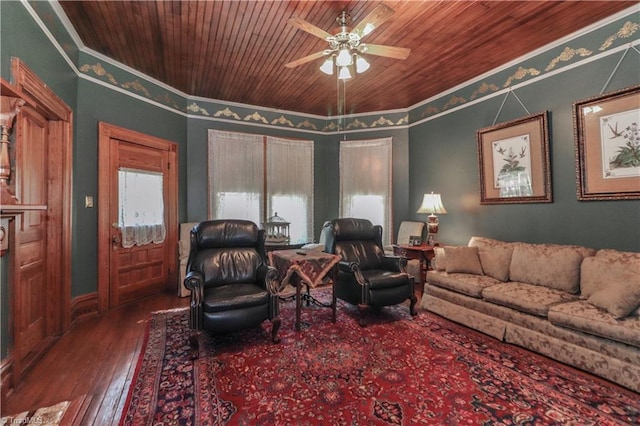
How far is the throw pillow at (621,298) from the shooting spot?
211 centimetres

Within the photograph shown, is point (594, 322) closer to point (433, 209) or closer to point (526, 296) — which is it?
point (526, 296)

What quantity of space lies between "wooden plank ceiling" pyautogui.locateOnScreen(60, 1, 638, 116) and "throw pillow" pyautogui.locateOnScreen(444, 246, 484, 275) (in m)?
2.37

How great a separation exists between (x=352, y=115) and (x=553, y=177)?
Result: 3430 millimetres

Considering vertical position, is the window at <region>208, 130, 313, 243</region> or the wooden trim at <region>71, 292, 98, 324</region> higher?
the window at <region>208, 130, 313, 243</region>

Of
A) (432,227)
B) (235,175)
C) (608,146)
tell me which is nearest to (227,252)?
(235,175)

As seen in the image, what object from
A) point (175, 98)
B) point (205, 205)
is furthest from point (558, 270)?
point (175, 98)

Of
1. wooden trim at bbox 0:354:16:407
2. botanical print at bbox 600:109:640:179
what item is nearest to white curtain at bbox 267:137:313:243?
wooden trim at bbox 0:354:16:407

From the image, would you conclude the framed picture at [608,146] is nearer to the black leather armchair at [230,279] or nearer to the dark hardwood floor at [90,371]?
the black leather armchair at [230,279]

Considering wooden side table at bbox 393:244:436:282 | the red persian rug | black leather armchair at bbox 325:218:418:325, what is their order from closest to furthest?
the red persian rug
black leather armchair at bbox 325:218:418:325
wooden side table at bbox 393:244:436:282

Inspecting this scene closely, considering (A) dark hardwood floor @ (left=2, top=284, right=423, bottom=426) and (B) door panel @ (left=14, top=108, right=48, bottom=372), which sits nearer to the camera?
(A) dark hardwood floor @ (left=2, top=284, right=423, bottom=426)

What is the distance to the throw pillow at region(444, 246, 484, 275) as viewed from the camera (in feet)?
11.1

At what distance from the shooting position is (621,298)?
215 cm

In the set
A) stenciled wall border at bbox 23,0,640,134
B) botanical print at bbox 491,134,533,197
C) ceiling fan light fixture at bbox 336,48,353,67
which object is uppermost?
stenciled wall border at bbox 23,0,640,134

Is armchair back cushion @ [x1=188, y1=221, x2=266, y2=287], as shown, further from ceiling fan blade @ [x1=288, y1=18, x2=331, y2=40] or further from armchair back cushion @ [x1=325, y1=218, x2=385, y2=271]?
ceiling fan blade @ [x1=288, y1=18, x2=331, y2=40]
